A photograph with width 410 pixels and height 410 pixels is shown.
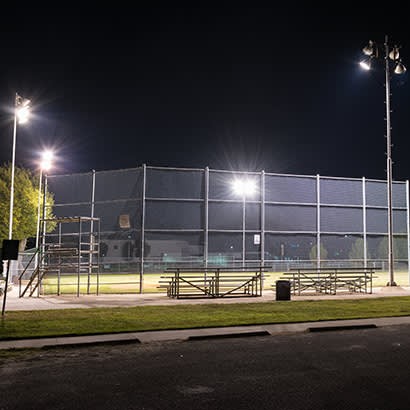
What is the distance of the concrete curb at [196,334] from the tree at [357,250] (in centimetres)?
1049

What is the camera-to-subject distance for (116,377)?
715cm

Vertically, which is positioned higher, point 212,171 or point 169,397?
point 212,171

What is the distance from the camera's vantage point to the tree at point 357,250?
23.9 m

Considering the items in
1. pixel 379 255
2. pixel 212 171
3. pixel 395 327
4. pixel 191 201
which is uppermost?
pixel 212 171

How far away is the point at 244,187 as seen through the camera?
72.0 feet

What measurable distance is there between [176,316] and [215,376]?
6398mm

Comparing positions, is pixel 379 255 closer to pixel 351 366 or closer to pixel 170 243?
pixel 170 243

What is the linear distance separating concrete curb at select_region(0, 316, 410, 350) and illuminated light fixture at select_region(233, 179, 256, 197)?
963 cm

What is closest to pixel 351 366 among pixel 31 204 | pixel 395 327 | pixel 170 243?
pixel 395 327

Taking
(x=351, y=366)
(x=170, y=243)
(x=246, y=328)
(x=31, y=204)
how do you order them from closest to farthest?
(x=351, y=366), (x=246, y=328), (x=170, y=243), (x=31, y=204)

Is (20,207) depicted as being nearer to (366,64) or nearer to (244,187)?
(244,187)

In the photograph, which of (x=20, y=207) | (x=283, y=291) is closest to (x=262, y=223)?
(x=283, y=291)

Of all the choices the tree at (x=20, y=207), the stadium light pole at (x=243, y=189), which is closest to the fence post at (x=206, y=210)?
the stadium light pole at (x=243, y=189)

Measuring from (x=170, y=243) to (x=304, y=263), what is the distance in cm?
824
